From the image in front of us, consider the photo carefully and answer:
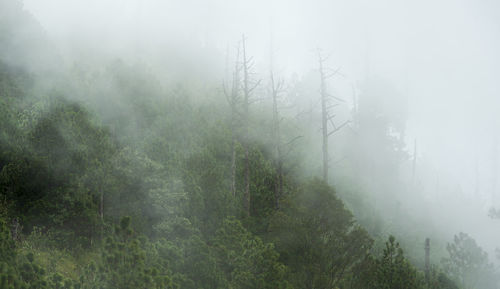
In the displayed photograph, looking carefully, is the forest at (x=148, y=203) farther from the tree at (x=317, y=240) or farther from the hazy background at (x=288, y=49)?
the hazy background at (x=288, y=49)

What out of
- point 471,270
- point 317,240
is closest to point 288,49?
point 471,270

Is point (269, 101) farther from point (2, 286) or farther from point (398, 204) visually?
point (2, 286)

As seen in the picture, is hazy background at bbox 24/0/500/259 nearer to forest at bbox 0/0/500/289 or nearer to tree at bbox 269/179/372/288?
forest at bbox 0/0/500/289

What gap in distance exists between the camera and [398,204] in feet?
103

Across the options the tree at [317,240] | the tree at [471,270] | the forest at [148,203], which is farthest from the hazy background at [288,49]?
the tree at [317,240]

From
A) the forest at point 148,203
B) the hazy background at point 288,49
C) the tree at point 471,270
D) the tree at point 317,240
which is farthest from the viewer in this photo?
the hazy background at point 288,49

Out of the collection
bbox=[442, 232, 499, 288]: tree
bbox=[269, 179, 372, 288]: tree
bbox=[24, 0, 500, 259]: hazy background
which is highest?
bbox=[24, 0, 500, 259]: hazy background

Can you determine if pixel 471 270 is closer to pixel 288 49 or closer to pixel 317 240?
pixel 317 240

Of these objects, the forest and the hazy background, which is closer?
the forest

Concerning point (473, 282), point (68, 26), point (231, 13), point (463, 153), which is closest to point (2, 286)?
point (473, 282)

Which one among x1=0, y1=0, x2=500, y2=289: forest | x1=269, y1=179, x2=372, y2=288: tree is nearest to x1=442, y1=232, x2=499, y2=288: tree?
x1=0, y1=0, x2=500, y2=289: forest

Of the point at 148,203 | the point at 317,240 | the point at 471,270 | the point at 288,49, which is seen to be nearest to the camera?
the point at 317,240

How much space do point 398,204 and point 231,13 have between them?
1439 inches

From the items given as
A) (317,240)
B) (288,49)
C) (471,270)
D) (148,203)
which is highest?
(288,49)
